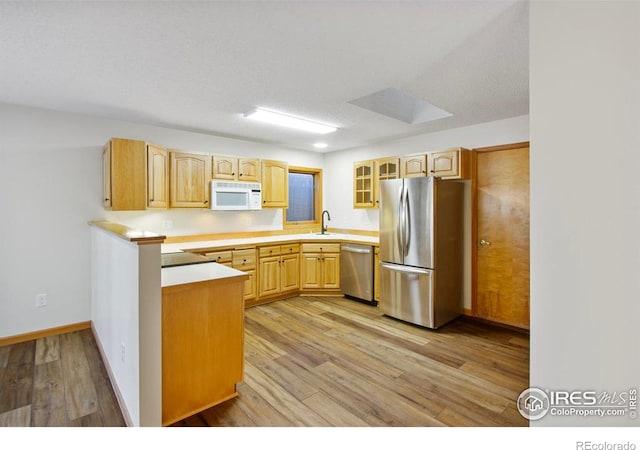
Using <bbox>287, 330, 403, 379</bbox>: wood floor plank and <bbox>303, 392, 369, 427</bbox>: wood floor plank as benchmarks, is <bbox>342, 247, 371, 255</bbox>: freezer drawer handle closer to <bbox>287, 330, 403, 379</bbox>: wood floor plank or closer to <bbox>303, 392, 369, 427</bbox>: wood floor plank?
<bbox>287, 330, 403, 379</bbox>: wood floor plank

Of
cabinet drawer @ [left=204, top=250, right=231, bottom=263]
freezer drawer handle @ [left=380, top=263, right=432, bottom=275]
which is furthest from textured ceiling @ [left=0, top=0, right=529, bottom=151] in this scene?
freezer drawer handle @ [left=380, top=263, right=432, bottom=275]

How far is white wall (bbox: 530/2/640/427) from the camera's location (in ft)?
3.85

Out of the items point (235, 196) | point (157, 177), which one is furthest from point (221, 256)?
point (157, 177)

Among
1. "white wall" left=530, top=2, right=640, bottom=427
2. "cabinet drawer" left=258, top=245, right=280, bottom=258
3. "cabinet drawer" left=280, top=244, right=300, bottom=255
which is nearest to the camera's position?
"white wall" left=530, top=2, right=640, bottom=427

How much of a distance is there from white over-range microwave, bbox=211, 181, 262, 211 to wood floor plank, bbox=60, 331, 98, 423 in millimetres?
1998

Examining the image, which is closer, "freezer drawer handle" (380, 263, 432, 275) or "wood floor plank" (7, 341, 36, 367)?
"wood floor plank" (7, 341, 36, 367)

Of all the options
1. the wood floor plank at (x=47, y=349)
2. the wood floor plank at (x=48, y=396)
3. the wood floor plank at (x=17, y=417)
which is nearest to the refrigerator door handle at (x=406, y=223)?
the wood floor plank at (x=48, y=396)

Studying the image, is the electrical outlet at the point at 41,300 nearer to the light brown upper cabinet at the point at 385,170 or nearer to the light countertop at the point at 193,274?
Result: the light countertop at the point at 193,274

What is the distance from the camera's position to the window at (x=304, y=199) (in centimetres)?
545

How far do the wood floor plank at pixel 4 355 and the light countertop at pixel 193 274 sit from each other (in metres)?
1.78

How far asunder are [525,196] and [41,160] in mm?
5107

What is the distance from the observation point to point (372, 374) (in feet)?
8.43

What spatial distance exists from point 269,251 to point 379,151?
225 cm

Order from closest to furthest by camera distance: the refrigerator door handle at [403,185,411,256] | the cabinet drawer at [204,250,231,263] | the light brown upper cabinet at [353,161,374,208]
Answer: the refrigerator door handle at [403,185,411,256] → the cabinet drawer at [204,250,231,263] → the light brown upper cabinet at [353,161,374,208]
